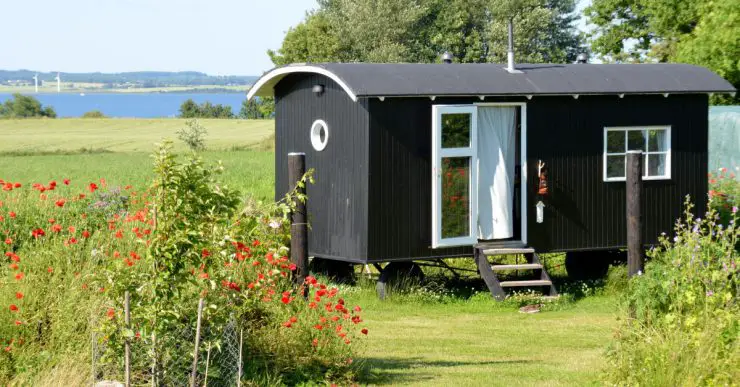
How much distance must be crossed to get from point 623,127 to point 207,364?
33.7 feet

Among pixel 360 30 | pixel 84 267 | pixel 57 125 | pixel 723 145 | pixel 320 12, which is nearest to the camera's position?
pixel 84 267

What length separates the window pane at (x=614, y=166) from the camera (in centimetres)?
1688

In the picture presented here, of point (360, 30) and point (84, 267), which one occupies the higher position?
point (360, 30)

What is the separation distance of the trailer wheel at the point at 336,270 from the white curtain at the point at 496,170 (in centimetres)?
212

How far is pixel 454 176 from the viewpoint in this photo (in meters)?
15.6

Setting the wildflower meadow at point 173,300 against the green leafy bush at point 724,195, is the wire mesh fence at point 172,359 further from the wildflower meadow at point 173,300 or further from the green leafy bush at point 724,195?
the green leafy bush at point 724,195

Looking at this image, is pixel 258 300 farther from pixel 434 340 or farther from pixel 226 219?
pixel 434 340

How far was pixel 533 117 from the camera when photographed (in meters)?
16.2

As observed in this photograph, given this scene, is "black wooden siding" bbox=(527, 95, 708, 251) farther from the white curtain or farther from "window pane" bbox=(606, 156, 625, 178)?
the white curtain

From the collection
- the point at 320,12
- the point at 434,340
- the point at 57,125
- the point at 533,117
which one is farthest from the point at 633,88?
the point at 57,125

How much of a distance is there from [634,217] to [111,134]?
196ft

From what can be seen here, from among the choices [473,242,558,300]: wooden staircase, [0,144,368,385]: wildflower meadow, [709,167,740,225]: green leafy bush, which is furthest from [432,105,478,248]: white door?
[0,144,368,385]: wildflower meadow

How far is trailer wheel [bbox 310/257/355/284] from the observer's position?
16.7 m

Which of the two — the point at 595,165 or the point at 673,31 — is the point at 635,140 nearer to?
the point at 595,165
